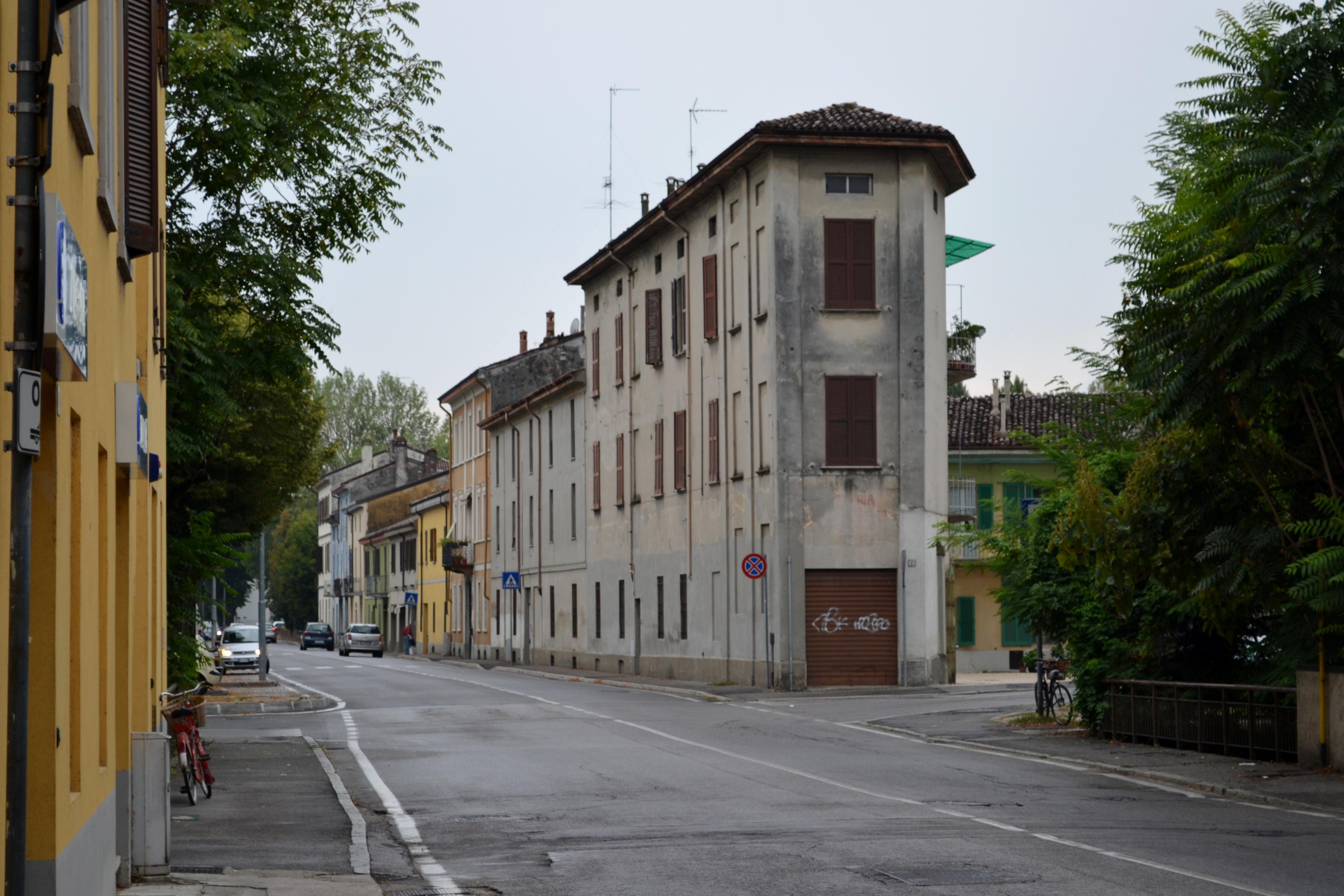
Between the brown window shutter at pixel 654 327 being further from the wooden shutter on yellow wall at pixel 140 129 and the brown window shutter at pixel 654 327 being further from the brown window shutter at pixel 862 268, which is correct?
the wooden shutter on yellow wall at pixel 140 129

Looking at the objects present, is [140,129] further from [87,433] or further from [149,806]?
[149,806]

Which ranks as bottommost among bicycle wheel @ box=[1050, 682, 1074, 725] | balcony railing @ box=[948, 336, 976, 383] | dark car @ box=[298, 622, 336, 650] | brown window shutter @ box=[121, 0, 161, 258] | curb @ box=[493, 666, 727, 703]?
dark car @ box=[298, 622, 336, 650]

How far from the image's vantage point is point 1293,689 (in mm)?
18859

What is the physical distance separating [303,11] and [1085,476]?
1176 centimetres

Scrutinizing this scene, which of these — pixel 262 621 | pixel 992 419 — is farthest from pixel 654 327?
pixel 992 419

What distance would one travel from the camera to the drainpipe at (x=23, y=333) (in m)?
5.43

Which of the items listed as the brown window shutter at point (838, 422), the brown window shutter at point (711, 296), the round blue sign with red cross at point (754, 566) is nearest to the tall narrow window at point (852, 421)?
the brown window shutter at point (838, 422)

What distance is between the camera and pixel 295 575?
12700 cm

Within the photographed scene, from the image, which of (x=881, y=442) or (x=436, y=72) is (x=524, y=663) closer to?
(x=881, y=442)

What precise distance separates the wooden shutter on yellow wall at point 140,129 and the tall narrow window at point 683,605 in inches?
1355

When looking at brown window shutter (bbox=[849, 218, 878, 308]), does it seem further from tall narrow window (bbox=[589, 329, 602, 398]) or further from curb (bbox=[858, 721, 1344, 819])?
tall narrow window (bbox=[589, 329, 602, 398])

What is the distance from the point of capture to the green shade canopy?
163ft

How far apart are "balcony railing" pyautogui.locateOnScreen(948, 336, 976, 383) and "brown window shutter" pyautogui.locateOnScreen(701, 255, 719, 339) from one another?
27.7 feet

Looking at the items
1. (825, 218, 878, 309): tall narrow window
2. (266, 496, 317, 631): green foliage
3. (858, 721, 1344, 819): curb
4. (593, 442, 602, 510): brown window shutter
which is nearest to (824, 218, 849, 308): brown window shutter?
(825, 218, 878, 309): tall narrow window
